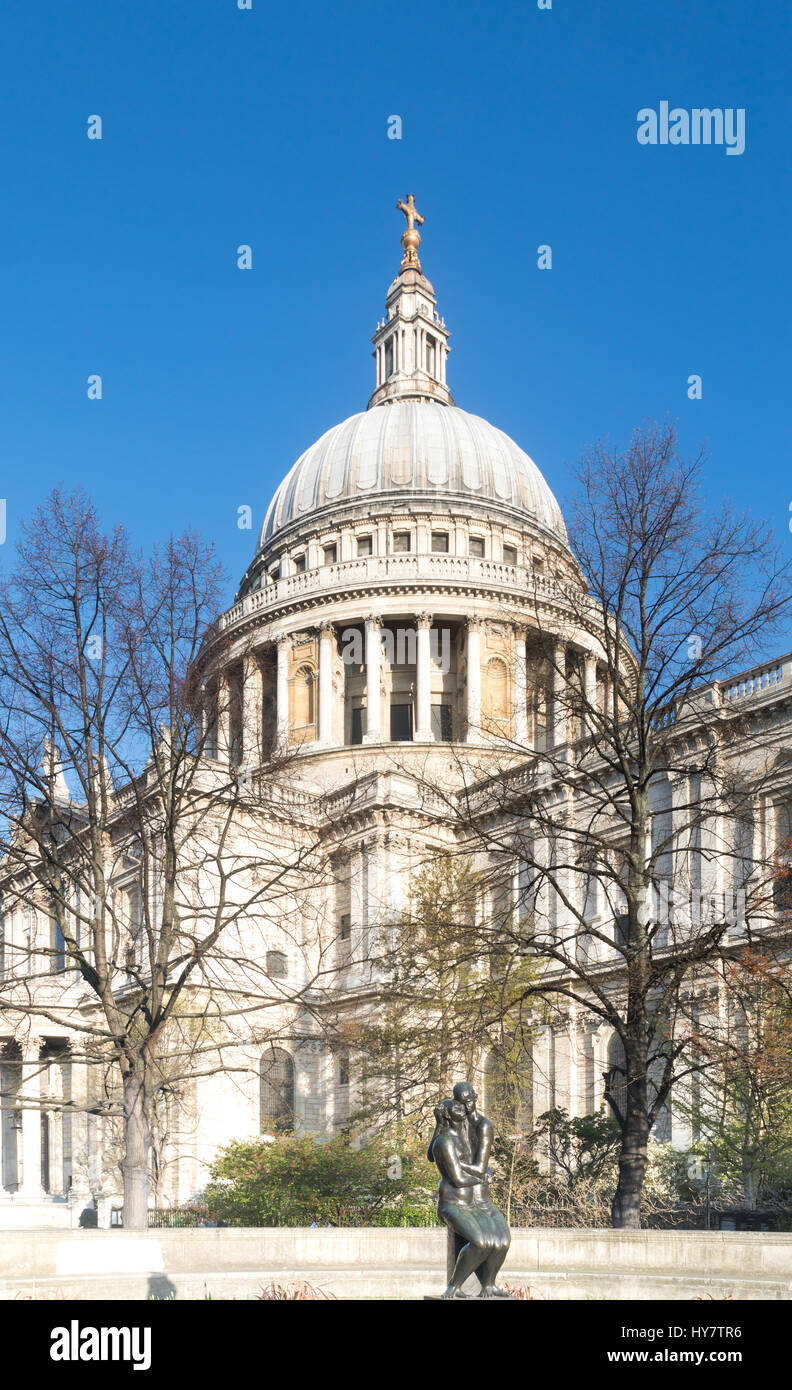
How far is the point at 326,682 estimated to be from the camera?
2699 inches

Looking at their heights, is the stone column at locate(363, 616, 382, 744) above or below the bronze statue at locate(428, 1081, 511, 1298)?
above

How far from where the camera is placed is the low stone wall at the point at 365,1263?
1705 cm

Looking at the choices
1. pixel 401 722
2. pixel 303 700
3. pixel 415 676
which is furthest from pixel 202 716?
pixel 303 700

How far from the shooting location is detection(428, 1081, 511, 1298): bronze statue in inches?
540

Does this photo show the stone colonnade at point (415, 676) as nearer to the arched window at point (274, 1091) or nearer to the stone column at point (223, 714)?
the arched window at point (274, 1091)

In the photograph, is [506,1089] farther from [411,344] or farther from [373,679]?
[411,344]

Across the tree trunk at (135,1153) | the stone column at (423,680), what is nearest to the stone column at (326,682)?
the stone column at (423,680)

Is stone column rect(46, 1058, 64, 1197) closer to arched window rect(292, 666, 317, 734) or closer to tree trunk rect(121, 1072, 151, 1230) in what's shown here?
arched window rect(292, 666, 317, 734)

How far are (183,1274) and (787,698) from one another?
91.7 feet

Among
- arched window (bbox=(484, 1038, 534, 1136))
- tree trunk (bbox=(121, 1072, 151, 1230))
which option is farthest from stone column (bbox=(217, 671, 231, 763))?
arched window (bbox=(484, 1038, 534, 1136))

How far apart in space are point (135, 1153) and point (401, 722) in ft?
149

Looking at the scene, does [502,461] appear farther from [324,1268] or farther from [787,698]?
[324,1268]

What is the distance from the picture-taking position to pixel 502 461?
8206cm

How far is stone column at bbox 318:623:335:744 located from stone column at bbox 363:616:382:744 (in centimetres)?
190
